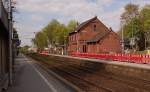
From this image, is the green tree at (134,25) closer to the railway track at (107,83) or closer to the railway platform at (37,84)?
the railway track at (107,83)

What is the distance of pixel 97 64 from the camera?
49.6 m

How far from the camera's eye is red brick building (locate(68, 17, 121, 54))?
97.7 m

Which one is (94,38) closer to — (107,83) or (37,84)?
(107,83)

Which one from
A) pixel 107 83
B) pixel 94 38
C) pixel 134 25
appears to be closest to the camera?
pixel 107 83

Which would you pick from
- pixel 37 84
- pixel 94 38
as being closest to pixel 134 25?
pixel 94 38

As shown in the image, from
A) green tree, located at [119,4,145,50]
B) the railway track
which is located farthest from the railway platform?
green tree, located at [119,4,145,50]

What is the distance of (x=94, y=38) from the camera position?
4190 inches

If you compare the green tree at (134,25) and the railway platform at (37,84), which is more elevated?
the green tree at (134,25)

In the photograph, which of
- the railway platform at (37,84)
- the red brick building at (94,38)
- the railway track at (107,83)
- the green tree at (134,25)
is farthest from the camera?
the green tree at (134,25)

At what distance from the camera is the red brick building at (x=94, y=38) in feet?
320

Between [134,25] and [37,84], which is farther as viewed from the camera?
[134,25]

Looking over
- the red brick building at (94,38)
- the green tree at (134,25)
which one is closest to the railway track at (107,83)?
the red brick building at (94,38)

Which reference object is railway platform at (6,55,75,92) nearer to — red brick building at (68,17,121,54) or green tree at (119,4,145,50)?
red brick building at (68,17,121,54)

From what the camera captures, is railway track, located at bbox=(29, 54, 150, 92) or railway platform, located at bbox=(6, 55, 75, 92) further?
railway track, located at bbox=(29, 54, 150, 92)
